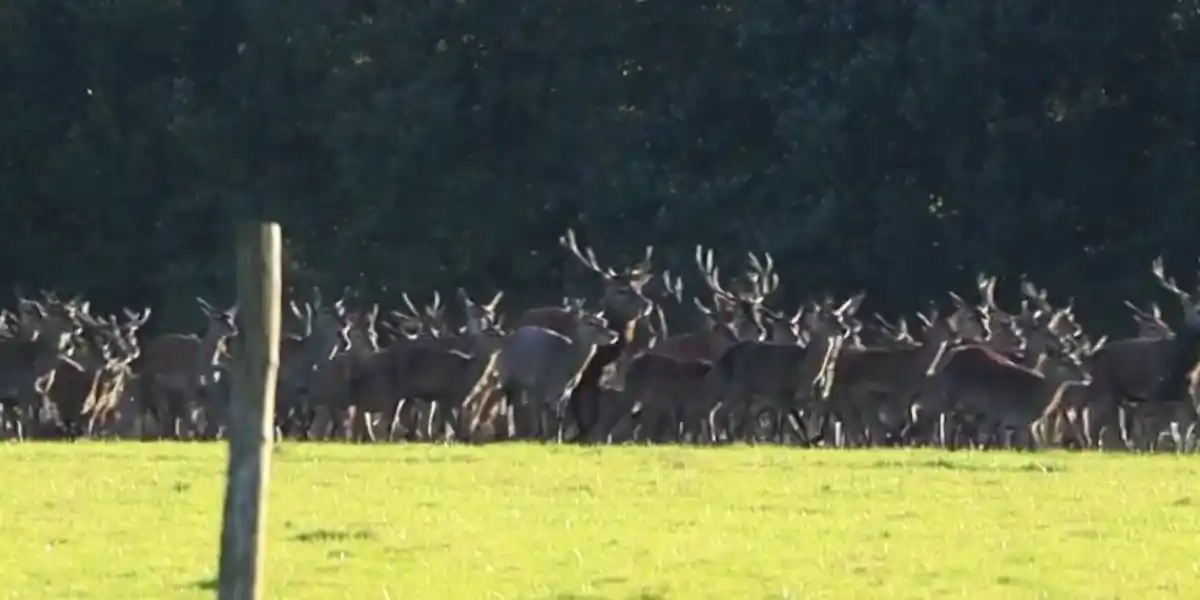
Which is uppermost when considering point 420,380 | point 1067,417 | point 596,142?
point 596,142

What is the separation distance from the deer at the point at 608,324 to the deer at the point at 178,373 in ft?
9.59

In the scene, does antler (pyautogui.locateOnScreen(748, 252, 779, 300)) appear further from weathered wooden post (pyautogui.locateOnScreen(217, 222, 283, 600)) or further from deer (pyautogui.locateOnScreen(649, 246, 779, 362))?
weathered wooden post (pyautogui.locateOnScreen(217, 222, 283, 600))

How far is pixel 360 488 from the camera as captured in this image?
13.8 m

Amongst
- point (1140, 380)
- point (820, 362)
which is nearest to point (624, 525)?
point (820, 362)

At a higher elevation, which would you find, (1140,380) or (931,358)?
(931,358)

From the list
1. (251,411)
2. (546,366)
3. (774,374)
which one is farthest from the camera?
(546,366)

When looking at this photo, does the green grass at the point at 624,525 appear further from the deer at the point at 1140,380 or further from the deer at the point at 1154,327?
the deer at the point at 1154,327

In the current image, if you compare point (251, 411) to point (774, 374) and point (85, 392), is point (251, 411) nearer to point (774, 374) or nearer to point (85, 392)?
point (774, 374)

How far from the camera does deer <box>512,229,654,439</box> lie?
21062 mm

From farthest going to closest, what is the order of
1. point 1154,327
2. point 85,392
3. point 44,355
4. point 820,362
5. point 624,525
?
point 1154,327 < point 44,355 < point 85,392 < point 820,362 < point 624,525

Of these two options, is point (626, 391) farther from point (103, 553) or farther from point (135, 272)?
point (135, 272)

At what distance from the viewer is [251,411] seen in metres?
6.23

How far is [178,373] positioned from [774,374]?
6.41m

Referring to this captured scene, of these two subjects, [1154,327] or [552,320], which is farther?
[1154,327]
